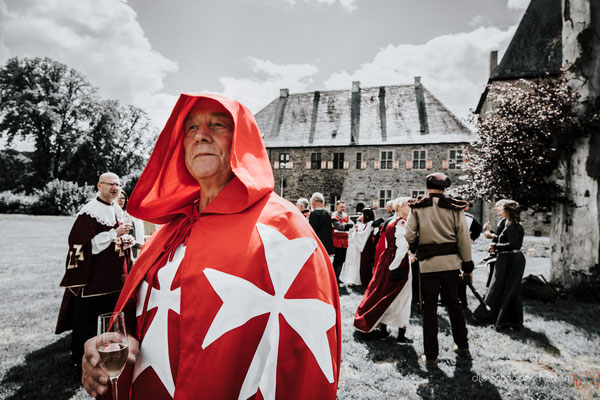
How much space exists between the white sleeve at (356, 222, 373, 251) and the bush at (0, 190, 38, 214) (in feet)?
103

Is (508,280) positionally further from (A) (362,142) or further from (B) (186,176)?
(A) (362,142)

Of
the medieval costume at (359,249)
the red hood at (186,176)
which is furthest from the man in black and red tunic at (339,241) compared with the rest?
the red hood at (186,176)

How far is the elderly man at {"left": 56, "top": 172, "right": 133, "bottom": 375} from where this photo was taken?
3.95 metres

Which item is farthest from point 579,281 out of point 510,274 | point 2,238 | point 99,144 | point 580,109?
point 99,144

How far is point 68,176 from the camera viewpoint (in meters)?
35.2

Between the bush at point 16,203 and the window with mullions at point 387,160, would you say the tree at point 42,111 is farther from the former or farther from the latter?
the window with mullions at point 387,160

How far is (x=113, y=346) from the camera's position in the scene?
1416 mm

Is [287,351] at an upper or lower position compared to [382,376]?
upper

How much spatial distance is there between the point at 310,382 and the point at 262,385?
187 millimetres

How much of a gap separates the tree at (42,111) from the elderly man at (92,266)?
3722 cm

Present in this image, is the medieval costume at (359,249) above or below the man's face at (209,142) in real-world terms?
below

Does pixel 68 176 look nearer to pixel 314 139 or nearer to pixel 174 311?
pixel 314 139

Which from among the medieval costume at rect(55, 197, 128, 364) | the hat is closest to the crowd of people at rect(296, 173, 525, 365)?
the hat

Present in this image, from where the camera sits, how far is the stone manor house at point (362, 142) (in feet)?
93.1
